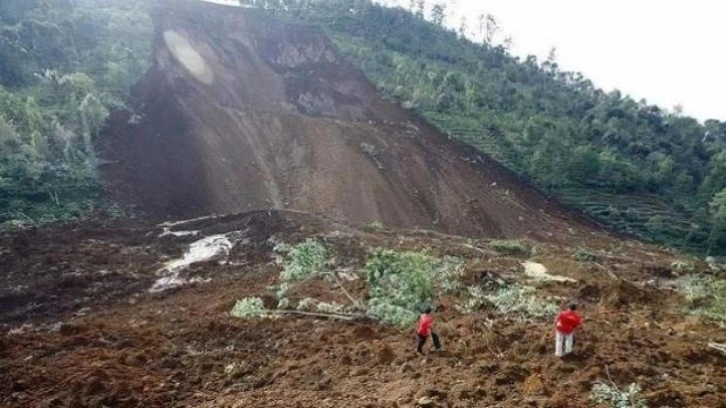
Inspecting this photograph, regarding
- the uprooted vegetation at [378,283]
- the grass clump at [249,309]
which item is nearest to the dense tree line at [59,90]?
the uprooted vegetation at [378,283]

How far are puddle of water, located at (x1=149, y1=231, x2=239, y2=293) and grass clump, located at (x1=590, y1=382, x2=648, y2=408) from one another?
11571 mm

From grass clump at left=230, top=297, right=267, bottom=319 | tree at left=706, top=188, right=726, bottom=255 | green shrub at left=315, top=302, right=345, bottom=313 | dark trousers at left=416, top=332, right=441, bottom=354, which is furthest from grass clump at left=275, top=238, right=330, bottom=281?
tree at left=706, top=188, right=726, bottom=255

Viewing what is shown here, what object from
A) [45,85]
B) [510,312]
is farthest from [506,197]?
[45,85]

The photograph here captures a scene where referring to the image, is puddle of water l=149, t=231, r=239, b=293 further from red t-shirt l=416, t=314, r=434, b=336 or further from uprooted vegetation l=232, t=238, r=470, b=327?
red t-shirt l=416, t=314, r=434, b=336

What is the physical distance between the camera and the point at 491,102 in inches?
1759

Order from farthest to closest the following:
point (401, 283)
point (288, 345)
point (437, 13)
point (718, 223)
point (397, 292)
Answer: point (437, 13) → point (718, 223) → point (401, 283) → point (397, 292) → point (288, 345)

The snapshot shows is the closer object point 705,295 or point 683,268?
point 705,295

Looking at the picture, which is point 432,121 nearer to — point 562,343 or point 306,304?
point 306,304

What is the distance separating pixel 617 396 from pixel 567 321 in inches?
53.7

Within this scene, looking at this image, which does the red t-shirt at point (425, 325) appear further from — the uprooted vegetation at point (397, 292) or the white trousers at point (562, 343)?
the uprooted vegetation at point (397, 292)

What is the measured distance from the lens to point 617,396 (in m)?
7.11

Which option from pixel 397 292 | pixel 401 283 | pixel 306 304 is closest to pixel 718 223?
pixel 401 283

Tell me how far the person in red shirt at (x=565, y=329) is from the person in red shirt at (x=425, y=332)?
1.91 meters

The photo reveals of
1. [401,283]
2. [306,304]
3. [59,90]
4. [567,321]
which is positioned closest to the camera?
[567,321]
